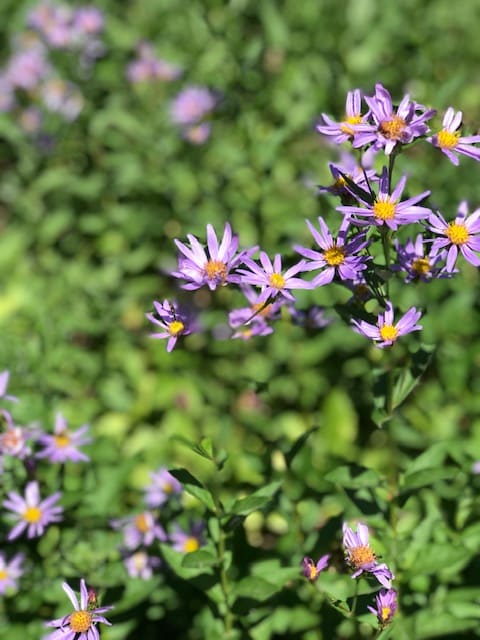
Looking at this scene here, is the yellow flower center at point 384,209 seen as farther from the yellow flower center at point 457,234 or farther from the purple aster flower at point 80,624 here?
the purple aster flower at point 80,624

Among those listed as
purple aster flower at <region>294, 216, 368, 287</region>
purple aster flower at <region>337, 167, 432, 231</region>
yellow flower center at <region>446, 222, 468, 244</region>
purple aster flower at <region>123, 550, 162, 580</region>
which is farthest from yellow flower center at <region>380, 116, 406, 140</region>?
purple aster flower at <region>123, 550, 162, 580</region>

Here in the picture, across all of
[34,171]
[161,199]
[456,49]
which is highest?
[456,49]

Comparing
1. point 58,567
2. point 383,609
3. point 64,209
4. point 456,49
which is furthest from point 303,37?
point 383,609

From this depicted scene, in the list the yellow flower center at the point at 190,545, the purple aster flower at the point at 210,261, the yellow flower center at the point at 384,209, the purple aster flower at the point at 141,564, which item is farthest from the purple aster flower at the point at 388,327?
the purple aster flower at the point at 141,564

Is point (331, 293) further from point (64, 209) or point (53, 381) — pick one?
point (64, 209)

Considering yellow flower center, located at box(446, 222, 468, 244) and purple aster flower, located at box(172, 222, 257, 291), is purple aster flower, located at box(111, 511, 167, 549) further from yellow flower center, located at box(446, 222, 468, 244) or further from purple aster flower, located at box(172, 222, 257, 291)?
yellow flower center, located at box(446, 222, 468, 244)
